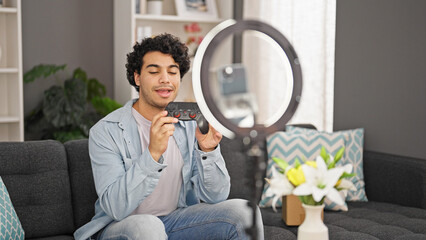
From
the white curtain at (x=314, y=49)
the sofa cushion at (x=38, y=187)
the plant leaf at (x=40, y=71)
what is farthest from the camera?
the plant leaf at (x=40, y=71)

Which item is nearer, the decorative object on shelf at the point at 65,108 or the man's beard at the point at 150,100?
the man's beard at the point at 150,100

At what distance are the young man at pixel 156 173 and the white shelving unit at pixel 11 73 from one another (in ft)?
5.70

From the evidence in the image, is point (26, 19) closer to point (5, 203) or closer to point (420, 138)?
point (5, 203)

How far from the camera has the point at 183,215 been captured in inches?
78.2

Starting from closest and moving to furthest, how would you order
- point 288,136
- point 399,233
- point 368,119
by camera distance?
point 399,233, point 288,136, point 368,119

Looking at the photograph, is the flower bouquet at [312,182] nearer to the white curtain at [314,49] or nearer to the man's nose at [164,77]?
the man's nose at [164,77]

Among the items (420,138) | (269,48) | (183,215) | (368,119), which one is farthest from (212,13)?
(269,48)

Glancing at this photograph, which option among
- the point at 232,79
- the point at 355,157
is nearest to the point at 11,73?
the point at 355,157

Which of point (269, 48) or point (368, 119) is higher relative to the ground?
point (269, 48)

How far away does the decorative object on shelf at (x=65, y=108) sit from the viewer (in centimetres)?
377

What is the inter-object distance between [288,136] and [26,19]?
7.14 ft

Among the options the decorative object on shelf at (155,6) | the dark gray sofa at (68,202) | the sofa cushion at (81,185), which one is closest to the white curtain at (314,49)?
the decorative object on shelf at (155,6)

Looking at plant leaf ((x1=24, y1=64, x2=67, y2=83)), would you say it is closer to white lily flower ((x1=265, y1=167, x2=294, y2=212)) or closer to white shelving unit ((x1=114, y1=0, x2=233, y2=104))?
white shelving unit ((x1=114, y1=0, x2=233, y2=104))

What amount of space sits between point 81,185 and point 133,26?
1.95 meters
